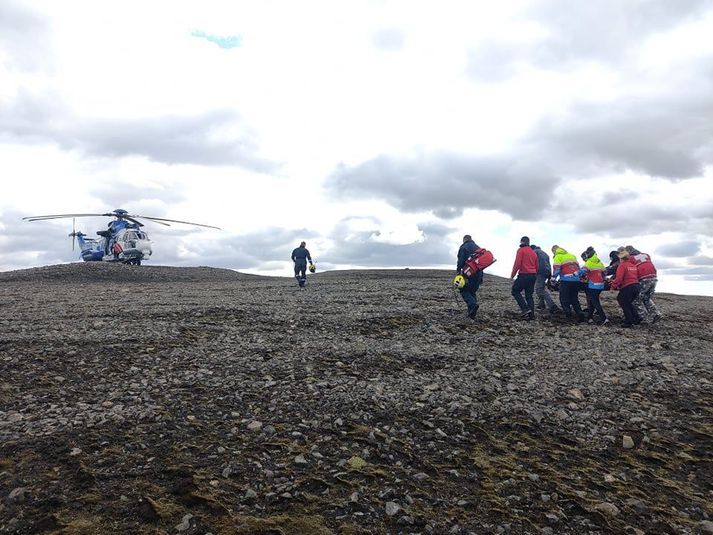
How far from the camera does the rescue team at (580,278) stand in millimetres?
14414

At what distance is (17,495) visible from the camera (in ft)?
17.1

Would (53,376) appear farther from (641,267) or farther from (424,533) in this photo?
(641,267)

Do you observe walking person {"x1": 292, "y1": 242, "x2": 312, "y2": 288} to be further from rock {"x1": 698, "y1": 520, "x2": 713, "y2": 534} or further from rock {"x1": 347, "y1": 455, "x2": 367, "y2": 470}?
rock {"x1": 698, "y1": 520, "x2": 713, "y2": 534}

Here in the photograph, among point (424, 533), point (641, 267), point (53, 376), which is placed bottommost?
point (424, 533)

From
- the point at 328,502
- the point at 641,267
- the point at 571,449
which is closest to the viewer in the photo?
the point at 328,502

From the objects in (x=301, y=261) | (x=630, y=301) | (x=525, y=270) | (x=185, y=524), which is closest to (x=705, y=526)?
(x=185, y=524)

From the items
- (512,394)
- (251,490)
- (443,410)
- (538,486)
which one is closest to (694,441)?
(512,394)

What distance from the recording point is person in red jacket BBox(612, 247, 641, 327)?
14.3m

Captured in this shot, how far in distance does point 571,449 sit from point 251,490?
4555 millimetres

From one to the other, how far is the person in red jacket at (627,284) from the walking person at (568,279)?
129cm

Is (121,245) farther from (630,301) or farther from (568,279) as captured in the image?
(630,301)

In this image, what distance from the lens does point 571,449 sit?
6723 millimetres

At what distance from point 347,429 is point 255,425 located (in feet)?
4.57

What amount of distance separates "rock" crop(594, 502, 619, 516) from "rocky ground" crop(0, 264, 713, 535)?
3cm
